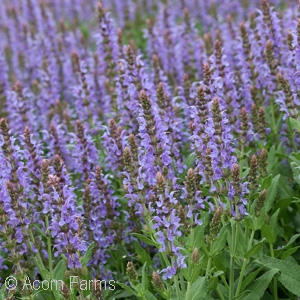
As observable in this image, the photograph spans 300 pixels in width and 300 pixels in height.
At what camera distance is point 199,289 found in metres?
4.46

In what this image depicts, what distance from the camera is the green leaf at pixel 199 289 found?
175 inches

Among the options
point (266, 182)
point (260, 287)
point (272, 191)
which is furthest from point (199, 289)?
point (272, 191)

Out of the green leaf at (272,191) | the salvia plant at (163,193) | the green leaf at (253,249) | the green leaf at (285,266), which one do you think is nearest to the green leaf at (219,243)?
the salvia plant at (163,193)

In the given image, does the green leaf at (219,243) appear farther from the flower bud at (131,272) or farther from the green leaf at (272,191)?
the green leaf at (272,191)

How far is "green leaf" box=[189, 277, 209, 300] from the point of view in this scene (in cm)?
446

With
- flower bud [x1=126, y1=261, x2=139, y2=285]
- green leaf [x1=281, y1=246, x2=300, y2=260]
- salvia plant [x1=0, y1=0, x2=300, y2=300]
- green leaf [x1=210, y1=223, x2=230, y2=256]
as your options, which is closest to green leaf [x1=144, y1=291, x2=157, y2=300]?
salvia plant [x1=0, y1=0, x2=300, y2=300]

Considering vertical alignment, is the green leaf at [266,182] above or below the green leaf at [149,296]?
above

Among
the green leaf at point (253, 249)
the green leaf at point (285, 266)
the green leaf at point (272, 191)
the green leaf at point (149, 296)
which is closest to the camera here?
the green leaf at point (253, 249)

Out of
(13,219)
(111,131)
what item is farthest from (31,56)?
(13,219)

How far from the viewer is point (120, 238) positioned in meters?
5.76

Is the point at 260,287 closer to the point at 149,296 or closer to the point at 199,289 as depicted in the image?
the point at 199,289

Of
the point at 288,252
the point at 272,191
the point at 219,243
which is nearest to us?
the point at 219,243

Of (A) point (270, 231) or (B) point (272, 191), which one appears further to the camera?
(B) point (272, 191)

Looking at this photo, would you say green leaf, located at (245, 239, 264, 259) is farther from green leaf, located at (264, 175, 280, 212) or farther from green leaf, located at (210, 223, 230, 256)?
green leaf, located at (264, 175, 280, 212)
